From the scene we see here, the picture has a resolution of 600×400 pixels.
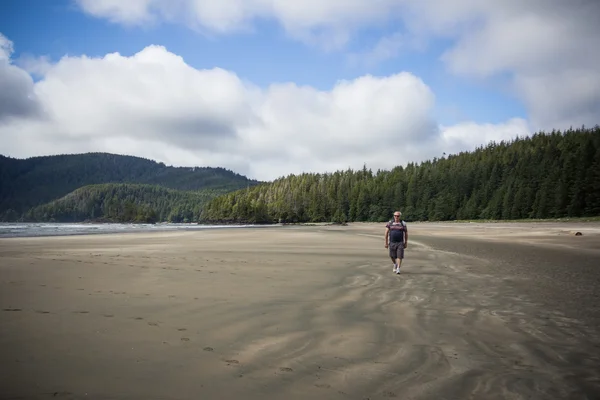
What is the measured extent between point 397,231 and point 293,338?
9190 mm

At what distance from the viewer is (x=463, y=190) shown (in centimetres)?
10738

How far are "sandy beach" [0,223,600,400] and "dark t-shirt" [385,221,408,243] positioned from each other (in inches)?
113

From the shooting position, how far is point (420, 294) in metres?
9.11

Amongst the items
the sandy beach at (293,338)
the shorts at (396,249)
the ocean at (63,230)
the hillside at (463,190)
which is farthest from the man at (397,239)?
the hillside at (463,190)

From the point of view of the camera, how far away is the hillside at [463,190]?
75.7 m

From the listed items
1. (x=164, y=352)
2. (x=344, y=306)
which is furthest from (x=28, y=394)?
(x=344, y=306)

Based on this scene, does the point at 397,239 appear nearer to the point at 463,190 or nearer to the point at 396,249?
the point at 396,249

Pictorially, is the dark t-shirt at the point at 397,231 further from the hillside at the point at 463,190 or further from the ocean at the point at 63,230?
the hillside at the point at 463,190

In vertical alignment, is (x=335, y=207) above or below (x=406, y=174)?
below

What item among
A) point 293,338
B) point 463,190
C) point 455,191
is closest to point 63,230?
point 293,338

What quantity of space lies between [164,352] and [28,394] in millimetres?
1520

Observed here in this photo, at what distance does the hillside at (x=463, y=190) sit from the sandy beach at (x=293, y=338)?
81.9 meters

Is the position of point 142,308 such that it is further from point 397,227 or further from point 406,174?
point 406,174

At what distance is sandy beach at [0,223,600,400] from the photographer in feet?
12.4
